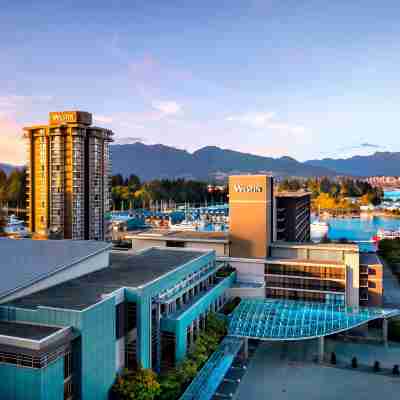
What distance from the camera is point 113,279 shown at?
24609mm

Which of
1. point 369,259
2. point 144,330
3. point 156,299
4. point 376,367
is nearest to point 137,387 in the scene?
point 144,330

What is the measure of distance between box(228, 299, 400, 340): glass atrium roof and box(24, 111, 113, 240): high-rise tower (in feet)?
111

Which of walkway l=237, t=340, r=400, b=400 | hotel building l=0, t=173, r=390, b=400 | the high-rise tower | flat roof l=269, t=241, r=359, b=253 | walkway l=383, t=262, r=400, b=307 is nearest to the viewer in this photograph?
hotel building l=0, t=173, r=390, b=400

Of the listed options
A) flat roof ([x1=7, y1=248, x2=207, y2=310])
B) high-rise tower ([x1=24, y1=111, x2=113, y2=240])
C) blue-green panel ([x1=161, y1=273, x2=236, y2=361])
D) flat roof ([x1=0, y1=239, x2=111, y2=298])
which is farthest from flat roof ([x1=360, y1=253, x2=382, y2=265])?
high-rise tower ([x1=24, y1=111, x2=113, y2=240])

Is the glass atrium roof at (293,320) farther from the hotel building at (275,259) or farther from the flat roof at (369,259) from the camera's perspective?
the flat roof at (369,259)

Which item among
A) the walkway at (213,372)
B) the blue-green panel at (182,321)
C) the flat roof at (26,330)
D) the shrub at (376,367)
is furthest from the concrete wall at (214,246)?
the flat roof at (26,330)

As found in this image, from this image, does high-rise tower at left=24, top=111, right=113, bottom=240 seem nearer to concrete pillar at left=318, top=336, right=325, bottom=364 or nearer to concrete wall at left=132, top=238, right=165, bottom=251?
concrete wall at left=132, top=238, right=165, bottom=251

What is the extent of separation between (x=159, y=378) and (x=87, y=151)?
4346 cm

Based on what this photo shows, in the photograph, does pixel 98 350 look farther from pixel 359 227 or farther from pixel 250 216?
pixel 359 227

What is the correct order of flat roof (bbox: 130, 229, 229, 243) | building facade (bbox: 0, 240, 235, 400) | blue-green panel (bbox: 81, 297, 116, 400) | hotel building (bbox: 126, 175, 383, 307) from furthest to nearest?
1. flat roof (bbox: 130, 229, 229, 243)
2. hotel building (bbox: 126, 175, 383, 307)
3. blue-green panel (bbox: 81, 297, 116, 400)
4. building facade (bbox: 0, 240, 235, 400)

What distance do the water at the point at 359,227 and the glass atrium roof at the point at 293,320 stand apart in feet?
149

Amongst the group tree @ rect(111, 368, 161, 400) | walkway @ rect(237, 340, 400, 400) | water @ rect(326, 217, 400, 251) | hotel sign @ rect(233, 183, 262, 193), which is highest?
hotel sign @ rect(233, 183, 262, 193)

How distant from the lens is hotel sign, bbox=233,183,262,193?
3675 cm

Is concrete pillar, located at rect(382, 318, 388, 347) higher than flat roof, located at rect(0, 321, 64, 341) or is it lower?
lower
